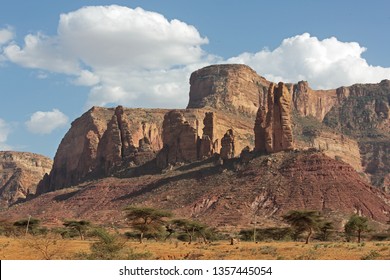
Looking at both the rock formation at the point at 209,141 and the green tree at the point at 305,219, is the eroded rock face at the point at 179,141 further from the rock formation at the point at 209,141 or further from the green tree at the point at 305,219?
the green tree at the point at 305,219

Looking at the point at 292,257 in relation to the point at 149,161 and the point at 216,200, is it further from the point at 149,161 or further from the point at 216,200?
the point at 149,161

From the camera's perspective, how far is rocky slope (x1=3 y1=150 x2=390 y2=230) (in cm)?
11344

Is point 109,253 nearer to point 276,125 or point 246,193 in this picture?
point 246,193

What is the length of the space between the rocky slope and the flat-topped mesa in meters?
2.47

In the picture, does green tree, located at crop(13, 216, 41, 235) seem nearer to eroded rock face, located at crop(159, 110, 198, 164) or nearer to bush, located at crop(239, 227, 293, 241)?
bush, located at crop(239, 227, 293, 241)

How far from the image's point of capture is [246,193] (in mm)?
121312

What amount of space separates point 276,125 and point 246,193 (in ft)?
61.5

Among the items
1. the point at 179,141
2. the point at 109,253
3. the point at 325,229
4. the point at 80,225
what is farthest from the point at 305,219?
the point at 179,141

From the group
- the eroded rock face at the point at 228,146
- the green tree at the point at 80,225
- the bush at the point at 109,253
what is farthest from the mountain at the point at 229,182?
the bush at the point at 109,253

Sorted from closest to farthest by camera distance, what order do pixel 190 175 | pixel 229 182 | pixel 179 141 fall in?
pixel 229 182, pixel 190 175, pixel 179 141

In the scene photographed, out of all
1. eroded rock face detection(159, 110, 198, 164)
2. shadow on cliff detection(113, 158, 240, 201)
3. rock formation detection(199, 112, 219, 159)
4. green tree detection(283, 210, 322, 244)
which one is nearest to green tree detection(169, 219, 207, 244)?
green tree detection(283, 210, 322, 244)

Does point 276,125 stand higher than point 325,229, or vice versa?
point 276,125

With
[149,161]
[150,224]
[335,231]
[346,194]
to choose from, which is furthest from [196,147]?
[150,224]

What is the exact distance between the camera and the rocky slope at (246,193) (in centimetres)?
11344
